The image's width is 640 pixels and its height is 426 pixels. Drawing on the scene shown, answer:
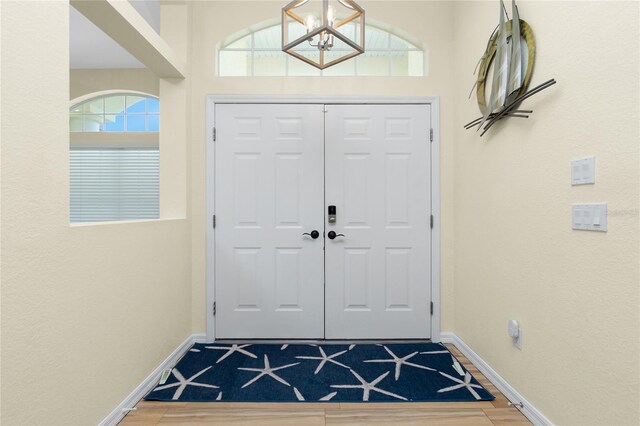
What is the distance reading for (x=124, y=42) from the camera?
2.10 metres

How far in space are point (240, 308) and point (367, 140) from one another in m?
A: 1.85

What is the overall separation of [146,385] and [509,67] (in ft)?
9.64

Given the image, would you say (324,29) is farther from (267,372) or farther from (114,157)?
(114,157)

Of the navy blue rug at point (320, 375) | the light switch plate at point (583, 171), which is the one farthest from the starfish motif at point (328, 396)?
the light switch plate at point (583, 171)

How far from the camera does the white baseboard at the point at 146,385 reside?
1755 millimetres

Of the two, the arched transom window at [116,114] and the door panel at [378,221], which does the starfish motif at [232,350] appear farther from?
the arched transom window at [116,114]

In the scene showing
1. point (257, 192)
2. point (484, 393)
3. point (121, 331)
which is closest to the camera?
point (121, 331)

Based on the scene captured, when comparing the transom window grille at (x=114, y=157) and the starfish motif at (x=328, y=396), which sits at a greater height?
the transom window grille at (x=114, y=157)

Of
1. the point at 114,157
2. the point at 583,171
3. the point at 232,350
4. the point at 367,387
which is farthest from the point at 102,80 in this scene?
the point at 583,171

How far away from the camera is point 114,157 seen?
4.86 metres

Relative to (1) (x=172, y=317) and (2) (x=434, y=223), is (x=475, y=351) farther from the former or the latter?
(1) (x=172, y=317)

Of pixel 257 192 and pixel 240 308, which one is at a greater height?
pixel 257 192

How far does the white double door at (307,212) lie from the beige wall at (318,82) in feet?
0.48

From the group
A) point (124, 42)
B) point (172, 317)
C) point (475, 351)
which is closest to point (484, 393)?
point (475, 351)
